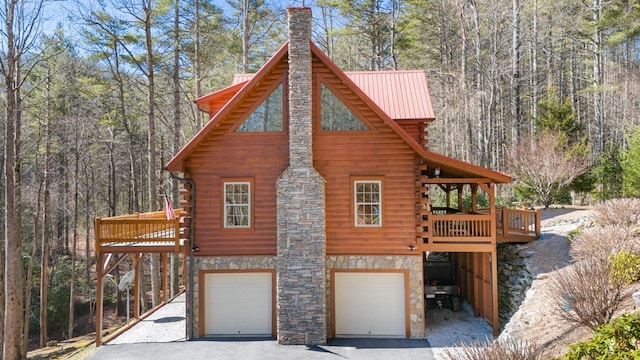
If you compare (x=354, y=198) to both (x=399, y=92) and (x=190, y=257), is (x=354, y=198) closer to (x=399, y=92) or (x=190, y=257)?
(x=399, y=92)

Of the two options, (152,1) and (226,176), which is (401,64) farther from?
(226,176)

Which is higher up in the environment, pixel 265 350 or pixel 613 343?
pixel 613 343

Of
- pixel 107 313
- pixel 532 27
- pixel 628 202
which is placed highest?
pixel 532 27

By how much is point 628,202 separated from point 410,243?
6.47 meters

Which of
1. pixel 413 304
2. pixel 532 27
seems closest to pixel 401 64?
pixel 532 27

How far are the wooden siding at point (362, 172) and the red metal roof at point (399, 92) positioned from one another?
5.35 ft

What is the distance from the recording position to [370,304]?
1114 cm

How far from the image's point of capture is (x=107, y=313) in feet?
86.9

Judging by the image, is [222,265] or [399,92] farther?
[399,92]

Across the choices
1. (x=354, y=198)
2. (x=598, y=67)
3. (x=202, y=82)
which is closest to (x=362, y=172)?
(x=354, y=198)

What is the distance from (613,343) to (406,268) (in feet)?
19.8

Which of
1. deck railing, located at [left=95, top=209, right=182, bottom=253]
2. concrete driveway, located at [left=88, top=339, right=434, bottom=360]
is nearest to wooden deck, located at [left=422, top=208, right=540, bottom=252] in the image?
concrete driveway, located at [left=88, top=339, right=434, bottom=360]

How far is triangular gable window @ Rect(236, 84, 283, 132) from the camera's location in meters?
11.2

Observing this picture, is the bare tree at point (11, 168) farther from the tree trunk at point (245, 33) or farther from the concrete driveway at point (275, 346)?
the tree trunk at point (245, 33)
